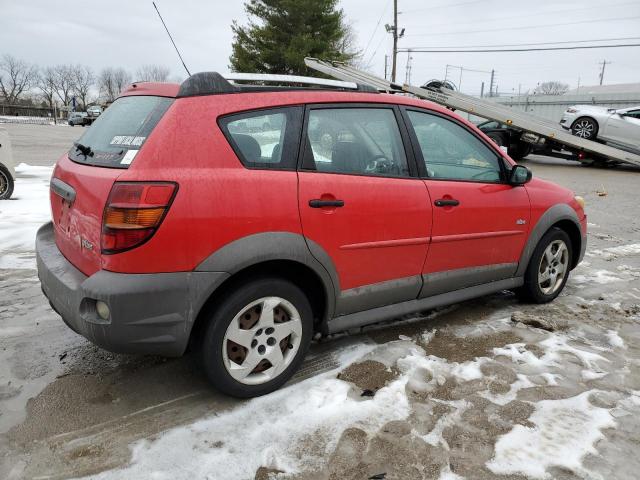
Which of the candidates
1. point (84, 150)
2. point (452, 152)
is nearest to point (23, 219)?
point (84, 150)

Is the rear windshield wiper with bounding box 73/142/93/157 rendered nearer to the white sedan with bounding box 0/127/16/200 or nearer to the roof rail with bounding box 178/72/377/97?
the roof rail with bounding box 178/72/377/97

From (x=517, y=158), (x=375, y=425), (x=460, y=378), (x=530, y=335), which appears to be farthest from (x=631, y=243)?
(x=517, y=158)

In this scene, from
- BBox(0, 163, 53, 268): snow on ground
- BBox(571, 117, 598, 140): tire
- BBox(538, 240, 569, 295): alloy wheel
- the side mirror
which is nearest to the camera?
the side mirror

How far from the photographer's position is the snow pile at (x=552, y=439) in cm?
222

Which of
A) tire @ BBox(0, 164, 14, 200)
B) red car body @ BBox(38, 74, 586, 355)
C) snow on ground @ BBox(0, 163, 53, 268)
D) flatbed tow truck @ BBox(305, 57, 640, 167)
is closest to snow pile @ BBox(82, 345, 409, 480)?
red car body @ BBox(38, 74, 586, 355)

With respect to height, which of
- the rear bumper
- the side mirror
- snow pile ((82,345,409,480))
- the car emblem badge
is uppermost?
the side mirror

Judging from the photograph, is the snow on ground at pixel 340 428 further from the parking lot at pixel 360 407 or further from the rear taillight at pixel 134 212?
the rear taillight at pixel 134 212

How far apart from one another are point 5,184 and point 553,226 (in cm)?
782

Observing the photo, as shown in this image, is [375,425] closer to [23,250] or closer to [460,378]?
[460,378]

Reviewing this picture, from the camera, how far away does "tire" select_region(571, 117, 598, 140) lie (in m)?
15.7

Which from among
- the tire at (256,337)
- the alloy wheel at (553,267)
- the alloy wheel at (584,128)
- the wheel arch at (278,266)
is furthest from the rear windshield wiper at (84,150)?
the alloy wheel at (584,128)

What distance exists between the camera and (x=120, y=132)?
2625 mm

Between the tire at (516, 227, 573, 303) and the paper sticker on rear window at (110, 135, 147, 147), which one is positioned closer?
the paper sticker on rear window at (110, 135, 147, 147)

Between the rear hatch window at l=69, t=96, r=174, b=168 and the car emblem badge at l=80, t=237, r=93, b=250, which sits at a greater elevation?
the rear hatch window at l=69, t=96, r=174, b=168
